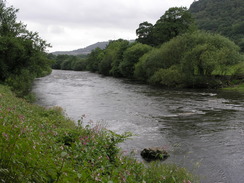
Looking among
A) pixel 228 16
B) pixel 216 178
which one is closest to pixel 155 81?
pixel 216 178

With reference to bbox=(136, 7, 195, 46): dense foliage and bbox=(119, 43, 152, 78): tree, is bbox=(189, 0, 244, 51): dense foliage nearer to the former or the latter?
bbox=(136, 7, 195, 46): dense foliage

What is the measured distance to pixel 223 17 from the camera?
401ft

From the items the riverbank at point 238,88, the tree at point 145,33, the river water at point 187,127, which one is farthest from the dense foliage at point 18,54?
the tree at point 145,33

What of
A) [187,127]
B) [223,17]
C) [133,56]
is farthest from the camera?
[223,17]

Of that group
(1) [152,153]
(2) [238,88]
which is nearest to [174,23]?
(2) [238,88]

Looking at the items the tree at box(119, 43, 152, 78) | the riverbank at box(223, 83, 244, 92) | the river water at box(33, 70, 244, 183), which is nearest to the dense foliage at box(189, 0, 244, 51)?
the tree at box(119, 43, 152, 78)

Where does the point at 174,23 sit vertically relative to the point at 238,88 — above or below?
above

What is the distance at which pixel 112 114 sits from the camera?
22.3 metres

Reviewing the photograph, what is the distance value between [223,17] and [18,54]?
113 m

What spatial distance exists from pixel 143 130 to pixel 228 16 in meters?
121

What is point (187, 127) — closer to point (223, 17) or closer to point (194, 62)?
point (194, 62)

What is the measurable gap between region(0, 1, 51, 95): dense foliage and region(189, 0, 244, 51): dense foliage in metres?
76.7

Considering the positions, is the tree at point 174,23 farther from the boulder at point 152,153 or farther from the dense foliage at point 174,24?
the boulder at point 152,153

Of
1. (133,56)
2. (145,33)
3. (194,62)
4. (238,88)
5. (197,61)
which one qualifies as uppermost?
(145,33)
